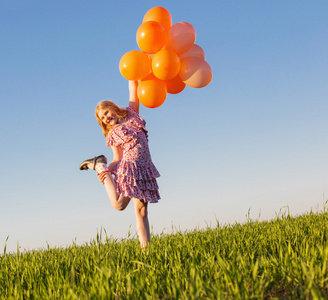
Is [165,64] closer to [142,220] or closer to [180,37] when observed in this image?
[180,37]

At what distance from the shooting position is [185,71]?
4559 millimetres

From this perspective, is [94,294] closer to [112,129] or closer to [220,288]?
[220,288]

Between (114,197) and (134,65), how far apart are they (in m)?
1.65

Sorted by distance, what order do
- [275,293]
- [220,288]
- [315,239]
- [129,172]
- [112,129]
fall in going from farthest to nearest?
[112,129], [129,172], [315,239], [275,293], [220,288]

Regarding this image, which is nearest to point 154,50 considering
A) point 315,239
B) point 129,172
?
point 129,172

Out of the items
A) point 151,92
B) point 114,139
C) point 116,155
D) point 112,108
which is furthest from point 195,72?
point 116,155

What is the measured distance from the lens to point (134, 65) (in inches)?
173

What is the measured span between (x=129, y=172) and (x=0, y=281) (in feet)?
5.93

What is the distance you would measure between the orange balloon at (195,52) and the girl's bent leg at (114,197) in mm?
1942

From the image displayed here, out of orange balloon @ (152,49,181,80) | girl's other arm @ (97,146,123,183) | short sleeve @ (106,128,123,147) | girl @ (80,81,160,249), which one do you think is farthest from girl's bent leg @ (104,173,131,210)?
orange balloon @ (152,49,181,80)

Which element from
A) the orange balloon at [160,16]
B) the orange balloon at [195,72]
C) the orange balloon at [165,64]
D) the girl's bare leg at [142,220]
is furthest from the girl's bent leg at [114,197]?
the orange balloon at [160,16]

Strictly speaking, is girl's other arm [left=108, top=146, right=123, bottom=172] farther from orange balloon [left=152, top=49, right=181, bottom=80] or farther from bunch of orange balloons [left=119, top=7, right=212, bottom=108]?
orange balloon [left=152, top=49, right=181, bottom=80]

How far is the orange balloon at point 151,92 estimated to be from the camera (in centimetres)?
440

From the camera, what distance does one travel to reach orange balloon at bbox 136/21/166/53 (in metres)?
4.38
